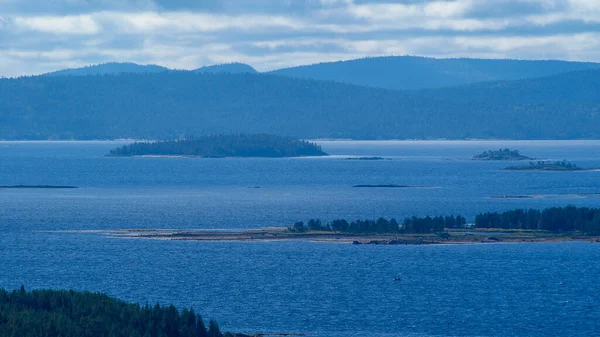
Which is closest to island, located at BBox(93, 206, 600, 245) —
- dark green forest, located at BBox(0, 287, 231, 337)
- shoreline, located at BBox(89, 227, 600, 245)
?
shoreline, located at BBox(89, 227, 600, 245)

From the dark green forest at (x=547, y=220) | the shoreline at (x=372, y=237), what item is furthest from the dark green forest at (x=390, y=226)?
the dark green forest at (x=547, y=220)

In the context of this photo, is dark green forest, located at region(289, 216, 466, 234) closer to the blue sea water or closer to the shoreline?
the shoreline

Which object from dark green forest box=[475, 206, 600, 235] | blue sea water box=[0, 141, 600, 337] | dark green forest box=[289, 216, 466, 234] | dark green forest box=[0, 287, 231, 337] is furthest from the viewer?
dark green forest box=[475, 206, 600, 235]

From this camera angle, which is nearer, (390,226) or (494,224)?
(390,226)

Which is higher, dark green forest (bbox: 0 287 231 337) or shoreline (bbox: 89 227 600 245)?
shoreline (bbox: 89 227 600 245)

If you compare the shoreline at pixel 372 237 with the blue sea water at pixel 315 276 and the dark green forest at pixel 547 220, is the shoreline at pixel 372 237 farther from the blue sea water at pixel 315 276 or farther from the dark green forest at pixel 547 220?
the blue sea water at pixel 315 276

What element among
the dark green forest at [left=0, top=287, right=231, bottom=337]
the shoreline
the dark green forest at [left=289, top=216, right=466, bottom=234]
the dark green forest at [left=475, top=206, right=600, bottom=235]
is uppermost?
the dark green forest at [left=475, top=206, right=600, bottom=235]

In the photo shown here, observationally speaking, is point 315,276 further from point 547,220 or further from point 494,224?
point 547,220

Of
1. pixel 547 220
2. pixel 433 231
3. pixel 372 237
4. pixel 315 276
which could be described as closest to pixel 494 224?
pixel 547 220
